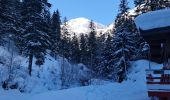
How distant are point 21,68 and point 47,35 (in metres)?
7.17

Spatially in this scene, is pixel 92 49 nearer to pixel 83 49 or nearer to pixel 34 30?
pixel 83 49

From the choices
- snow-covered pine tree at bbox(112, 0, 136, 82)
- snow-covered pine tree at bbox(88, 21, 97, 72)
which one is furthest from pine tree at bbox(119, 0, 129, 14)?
snow-covered pine tree at bbox(88, 21, 97, 72)

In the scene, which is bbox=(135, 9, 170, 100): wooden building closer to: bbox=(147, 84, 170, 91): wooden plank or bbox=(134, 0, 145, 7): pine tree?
bbox=(147, 84, 170, 91): wooden plank

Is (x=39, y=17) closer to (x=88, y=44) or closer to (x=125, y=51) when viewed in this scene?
(x=125, y=51)

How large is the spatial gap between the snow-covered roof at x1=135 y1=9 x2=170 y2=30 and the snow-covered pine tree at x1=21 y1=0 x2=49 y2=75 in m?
28.3

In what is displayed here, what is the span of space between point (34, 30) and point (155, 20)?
29.5 metres

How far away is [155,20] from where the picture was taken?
54.3 feet

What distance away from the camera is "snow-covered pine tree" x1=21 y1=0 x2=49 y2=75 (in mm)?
43781

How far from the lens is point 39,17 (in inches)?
1780

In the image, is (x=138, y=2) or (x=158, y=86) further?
(x=138, y=2)

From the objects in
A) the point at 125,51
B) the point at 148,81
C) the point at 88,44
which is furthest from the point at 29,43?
the point at 88,44

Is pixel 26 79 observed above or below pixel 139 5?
below

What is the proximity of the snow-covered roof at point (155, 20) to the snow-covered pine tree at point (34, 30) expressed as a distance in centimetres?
2830

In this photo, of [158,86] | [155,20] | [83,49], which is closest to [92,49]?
[83,49]
